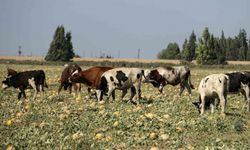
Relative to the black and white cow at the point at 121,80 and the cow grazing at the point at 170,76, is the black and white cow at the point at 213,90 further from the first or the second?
the cow grazing at the point at 170,76

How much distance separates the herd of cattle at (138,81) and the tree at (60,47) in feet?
344

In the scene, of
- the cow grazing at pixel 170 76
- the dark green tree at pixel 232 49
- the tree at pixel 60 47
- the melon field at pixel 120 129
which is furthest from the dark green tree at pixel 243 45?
the melon field at pixel 120 129

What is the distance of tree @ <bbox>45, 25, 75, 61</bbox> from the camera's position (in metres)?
134

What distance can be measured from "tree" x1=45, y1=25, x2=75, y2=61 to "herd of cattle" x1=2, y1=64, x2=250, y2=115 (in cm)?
10488

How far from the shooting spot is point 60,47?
445ft

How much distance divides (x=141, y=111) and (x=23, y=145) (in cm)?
637

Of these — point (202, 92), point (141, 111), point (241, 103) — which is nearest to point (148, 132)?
point (141, 111)

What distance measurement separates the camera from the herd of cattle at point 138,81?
1864 cm

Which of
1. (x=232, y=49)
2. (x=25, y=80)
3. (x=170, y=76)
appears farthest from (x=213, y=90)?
(x=232, y=49)

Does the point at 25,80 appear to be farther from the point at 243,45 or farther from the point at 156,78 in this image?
the point at 243,45

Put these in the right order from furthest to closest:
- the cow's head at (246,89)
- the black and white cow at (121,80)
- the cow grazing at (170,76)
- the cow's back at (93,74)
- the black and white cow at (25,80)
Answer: the cow grazing at (170,76), the black and white cow at (25,80), the cow's back at (93,74), the black and white cow at (121,80), the cow's head at (246,89)

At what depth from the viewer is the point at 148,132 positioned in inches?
545

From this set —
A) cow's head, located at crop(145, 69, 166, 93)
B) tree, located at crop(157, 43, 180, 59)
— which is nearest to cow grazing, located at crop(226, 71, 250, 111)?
cow's head, located at crop(145, 69, 166, 93)

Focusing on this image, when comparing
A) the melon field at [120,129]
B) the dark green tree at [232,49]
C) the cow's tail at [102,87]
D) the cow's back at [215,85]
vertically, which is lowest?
the melon field at [120,129]
